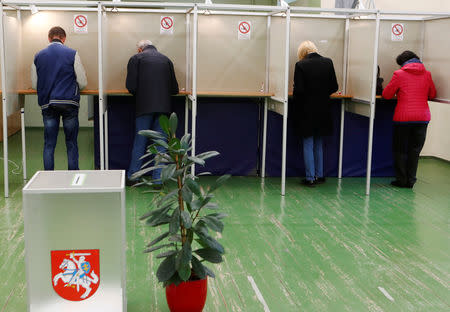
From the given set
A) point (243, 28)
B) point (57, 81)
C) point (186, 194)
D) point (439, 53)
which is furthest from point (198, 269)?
A: point (439, 53)

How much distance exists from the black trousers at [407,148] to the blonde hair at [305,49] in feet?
3.69

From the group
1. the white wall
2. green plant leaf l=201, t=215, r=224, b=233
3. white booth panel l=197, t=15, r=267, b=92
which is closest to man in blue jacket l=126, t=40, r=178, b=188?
white booth panel l=197, t=15, r=267, b=92

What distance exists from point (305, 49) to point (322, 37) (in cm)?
50

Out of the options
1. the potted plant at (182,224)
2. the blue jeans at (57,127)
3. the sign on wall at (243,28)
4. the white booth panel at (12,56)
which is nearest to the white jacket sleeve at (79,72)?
the blue jeans at (57,127)

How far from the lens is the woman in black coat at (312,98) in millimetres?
5766

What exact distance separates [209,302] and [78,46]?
12.0ft

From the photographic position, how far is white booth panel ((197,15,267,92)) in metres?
6.12

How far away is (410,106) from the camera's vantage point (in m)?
5.75

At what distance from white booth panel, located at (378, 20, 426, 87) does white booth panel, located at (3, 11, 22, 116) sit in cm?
368

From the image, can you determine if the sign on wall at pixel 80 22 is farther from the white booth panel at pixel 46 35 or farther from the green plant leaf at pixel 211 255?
the green plant leaf at pixel 211 255

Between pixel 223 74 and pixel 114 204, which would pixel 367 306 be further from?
pixel 223 74

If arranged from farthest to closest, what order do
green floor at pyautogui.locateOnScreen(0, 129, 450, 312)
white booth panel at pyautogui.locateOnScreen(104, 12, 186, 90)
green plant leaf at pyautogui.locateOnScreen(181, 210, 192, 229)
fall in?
1. white booth panel at pyautogui.locateOnScreen(104, 12, 186, 90)
2. green floor at pyautogui.locateOnScreen(0, 129, 450, 312)
3. green plant leaf at pyautogui.locateOnScreen(181, 210, 192, 229)

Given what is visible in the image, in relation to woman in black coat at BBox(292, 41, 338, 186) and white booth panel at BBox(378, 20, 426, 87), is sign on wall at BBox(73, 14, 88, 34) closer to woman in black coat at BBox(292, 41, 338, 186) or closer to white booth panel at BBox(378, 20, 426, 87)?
woman in black coat at BBox(292, 41, 338, 186)

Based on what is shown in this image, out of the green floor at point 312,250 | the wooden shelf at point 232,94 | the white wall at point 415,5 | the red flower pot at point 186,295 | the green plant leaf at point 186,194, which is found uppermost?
the white wall at point 415,5
